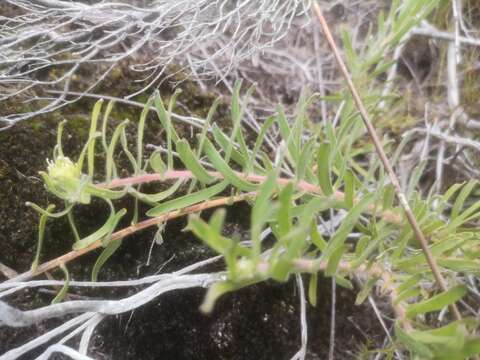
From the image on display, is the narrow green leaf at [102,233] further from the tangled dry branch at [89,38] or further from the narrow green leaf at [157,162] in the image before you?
the tangled dry branch at [89,38]

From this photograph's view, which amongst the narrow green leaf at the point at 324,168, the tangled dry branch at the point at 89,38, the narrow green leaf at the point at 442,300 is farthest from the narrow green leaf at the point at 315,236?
the tangled dry branch at the point at 89,38

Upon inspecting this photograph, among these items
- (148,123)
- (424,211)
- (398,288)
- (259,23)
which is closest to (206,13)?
(259,23)

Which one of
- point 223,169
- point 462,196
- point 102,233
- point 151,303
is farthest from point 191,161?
point 462,196

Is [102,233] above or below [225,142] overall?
below

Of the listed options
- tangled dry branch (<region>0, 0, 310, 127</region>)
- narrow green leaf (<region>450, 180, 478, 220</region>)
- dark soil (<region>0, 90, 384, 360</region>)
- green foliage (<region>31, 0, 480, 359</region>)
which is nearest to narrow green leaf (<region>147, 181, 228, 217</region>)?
green foliage (<region>31, 0, 480, 359</region>)

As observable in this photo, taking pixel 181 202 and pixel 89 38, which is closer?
pixel 181 202

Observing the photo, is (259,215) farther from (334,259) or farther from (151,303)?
(151,303)

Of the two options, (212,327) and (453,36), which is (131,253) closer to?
(212,327)

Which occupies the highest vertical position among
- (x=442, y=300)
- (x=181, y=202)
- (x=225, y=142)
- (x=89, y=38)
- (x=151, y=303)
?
(x=89, y=38)
